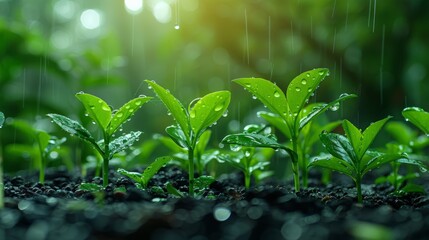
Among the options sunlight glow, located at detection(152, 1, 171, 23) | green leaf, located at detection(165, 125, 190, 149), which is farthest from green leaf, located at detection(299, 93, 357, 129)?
sunlight glow, located at detection(152, 1, 171, 23)

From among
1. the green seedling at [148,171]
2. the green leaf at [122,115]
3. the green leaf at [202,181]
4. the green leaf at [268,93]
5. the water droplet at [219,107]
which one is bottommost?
the green leaf at [202,181]

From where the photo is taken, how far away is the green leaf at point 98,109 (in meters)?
1.26

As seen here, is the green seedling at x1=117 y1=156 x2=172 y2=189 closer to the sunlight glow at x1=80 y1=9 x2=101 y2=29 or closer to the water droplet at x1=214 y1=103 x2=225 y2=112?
the water droplet at x1=214 y1=103 x2=225 y2=112

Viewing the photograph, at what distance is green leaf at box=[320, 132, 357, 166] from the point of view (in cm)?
124

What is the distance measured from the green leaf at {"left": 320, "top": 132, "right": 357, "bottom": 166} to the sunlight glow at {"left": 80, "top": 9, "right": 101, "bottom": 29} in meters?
6.92

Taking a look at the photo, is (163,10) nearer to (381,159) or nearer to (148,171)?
(148,171)

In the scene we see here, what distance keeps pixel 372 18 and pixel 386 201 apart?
8.87ft

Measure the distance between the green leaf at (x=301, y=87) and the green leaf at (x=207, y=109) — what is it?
18 cm

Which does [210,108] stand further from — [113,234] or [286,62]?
[286,62]

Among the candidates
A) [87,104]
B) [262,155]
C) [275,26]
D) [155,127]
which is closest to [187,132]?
[87,104]

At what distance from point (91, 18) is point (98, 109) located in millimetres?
6907

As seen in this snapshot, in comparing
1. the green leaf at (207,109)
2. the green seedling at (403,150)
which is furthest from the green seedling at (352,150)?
the green seedling at (403,150)

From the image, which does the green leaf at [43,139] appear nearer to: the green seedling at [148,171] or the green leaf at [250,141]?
the green seedling at [148,171]

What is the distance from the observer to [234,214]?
35.2 inches
